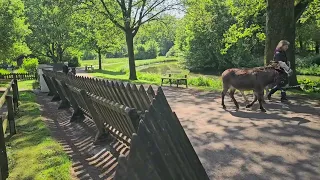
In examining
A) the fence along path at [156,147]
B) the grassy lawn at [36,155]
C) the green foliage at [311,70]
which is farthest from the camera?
the green foliage at [311,70]

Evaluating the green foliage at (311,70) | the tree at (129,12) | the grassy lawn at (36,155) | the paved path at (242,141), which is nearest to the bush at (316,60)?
the green foliage at (311,70)

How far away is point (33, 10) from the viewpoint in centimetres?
3862

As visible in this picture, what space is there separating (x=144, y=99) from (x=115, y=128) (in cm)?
203

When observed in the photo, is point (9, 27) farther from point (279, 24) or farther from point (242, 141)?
point (242, 141)

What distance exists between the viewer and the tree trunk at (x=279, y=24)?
1271cm

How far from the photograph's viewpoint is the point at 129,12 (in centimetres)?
2688

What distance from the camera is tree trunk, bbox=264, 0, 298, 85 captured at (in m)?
12.7

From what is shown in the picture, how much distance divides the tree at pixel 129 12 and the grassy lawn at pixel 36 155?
18.2 m

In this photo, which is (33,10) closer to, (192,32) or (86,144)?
(192,32)

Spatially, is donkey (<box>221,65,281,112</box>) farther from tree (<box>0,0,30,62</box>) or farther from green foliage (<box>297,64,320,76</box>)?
green foliage (<box>297,64,320,76</box>)

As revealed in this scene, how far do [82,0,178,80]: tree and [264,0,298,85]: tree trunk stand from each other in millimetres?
→ 14569

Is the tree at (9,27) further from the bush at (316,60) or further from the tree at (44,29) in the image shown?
the bush at (316,60)

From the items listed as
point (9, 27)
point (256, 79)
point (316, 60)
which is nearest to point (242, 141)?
point (256, 79)

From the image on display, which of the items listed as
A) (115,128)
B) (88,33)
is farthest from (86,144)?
(88,33)
